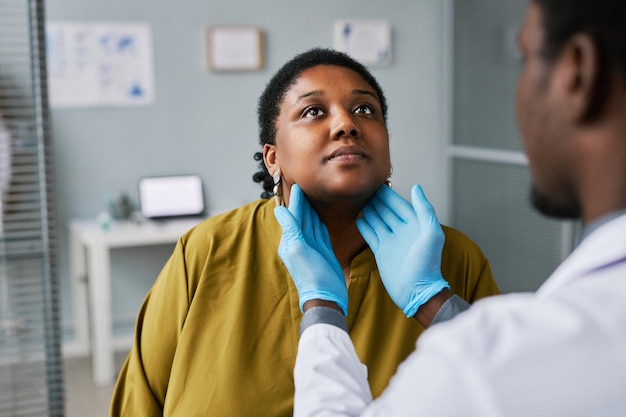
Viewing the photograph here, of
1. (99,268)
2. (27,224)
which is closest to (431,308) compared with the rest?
(27,224)

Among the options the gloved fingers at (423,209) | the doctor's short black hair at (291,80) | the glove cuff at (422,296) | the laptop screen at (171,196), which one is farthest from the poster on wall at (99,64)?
the glove cuff at (422,296)

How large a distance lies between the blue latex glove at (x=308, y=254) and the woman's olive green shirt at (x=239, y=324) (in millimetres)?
91

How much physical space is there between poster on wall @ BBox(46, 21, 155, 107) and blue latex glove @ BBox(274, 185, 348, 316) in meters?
2.48

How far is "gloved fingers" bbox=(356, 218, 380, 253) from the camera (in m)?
1.35

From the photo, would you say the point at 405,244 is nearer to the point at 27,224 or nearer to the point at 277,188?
the point at 277,188

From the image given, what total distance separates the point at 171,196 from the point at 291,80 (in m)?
2.26

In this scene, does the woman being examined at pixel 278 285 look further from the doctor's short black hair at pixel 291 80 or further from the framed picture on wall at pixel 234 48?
the framed picture on wall at pixel 234 48

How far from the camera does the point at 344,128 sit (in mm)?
1365

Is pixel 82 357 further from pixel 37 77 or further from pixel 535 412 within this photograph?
pixel 535 412

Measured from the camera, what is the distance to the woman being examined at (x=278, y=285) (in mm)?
1305

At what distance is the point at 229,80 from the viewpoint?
3811 mm

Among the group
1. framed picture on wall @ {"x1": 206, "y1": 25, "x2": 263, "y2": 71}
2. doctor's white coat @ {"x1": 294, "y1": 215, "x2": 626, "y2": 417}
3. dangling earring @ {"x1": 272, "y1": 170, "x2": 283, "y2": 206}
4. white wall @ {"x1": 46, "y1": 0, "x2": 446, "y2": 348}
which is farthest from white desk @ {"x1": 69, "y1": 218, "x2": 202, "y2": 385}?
doctor's white coat @ {"x1": 294, "y1": 215, "x2": 626, "y2": 417}

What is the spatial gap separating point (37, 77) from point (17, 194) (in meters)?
0.23

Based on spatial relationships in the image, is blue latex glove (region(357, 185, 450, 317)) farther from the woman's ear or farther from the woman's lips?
the woman's ear
